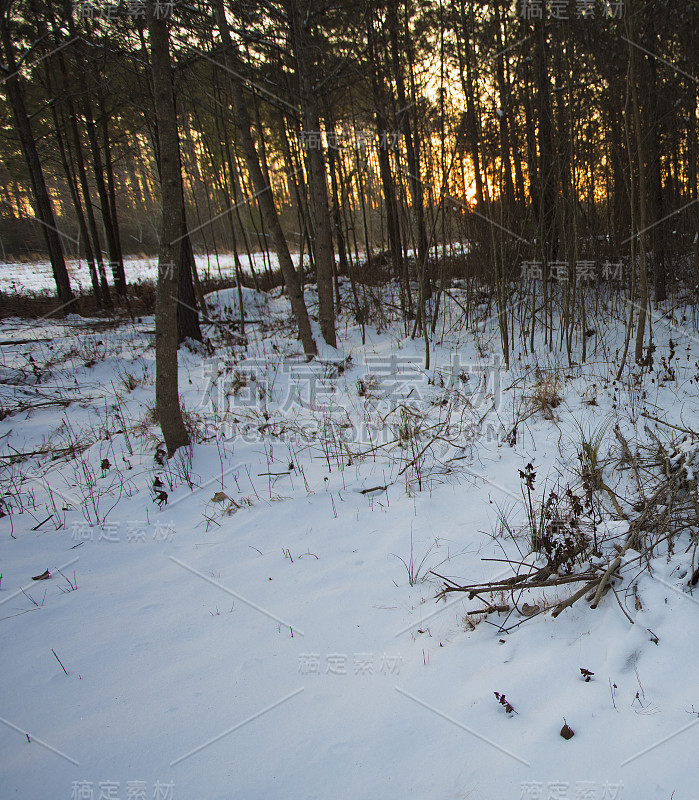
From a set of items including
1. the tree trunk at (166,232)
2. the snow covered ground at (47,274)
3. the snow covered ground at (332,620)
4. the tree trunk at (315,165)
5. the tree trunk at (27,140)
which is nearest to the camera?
the snow covered ground at (332,620)

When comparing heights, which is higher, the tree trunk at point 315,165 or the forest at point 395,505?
the tree trunk at point 315,165

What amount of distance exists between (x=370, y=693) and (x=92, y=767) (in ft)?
3.23

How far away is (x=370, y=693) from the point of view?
64.9 inches

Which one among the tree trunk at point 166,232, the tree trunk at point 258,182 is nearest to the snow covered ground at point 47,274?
the tree trunk at point 258,182

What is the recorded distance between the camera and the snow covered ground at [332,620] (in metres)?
1.39

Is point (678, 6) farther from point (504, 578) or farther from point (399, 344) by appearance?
point (504, 578)

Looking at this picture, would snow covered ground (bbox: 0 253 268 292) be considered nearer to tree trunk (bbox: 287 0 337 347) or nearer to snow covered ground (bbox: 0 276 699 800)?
tree trunk (bbox: 287 0 337 347)

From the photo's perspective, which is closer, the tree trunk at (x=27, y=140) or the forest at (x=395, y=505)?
the forest at (x=395, y=505)

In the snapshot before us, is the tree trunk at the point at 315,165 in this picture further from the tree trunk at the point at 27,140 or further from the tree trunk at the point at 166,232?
the tree trunk at the point at 27,140

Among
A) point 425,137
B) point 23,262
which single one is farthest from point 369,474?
point 23,262

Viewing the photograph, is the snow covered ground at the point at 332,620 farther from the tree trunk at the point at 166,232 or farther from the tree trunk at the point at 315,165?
the tree trunk at the point at 315,165

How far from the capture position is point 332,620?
6.64 feet

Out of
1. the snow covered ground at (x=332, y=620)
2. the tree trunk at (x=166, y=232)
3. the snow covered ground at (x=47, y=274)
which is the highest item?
the snow covered ground at (x=47, y=274)

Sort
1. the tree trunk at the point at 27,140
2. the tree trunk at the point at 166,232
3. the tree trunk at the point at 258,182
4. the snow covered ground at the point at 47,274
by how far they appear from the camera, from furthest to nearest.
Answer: the snow covered ground at the point at 47,274 → the tree trunk at the point at 27,140 → the tree trunk at the point at 258,182 → the tree trunk at the point at 166,232
